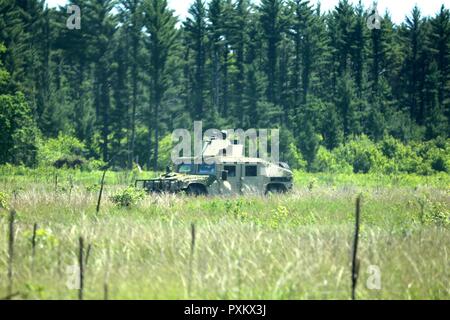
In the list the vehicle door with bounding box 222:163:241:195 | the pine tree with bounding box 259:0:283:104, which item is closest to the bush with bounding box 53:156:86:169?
the vehicle door with bounding box 222:163:241:195

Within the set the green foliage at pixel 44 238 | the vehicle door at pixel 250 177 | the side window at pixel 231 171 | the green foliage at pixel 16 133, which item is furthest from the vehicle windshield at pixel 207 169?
the green foliage at pixel 16 133

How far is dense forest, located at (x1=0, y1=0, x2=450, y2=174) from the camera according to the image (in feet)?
139

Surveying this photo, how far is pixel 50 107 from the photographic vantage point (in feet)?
142

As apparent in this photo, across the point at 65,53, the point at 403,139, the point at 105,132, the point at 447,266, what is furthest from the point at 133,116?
the point at 447,266

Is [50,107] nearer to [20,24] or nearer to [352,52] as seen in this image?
[20,24]

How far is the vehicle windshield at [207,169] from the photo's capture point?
19.1 meters

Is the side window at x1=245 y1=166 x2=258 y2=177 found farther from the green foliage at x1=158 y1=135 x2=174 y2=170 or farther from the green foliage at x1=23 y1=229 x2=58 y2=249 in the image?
the green foliage at x1=158 y1=135 x2=174 y2=170

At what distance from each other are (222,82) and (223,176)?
3890cm

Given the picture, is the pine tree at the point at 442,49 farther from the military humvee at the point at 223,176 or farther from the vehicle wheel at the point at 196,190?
the vehicle wheel at the point at 196,190

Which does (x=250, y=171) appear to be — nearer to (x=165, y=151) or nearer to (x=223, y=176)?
(x=223, y=176)

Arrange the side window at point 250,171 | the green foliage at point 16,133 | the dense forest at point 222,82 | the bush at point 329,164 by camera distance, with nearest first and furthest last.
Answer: the side window at point 250,171 < the green foliage at point 16,133 < the bush at point 329,164 < the dense forest at point 222,82

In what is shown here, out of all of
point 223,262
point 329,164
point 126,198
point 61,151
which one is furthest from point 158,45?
point 223,262

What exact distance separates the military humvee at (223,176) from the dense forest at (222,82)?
1670 centimetres

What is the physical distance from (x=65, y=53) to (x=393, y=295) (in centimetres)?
4639
